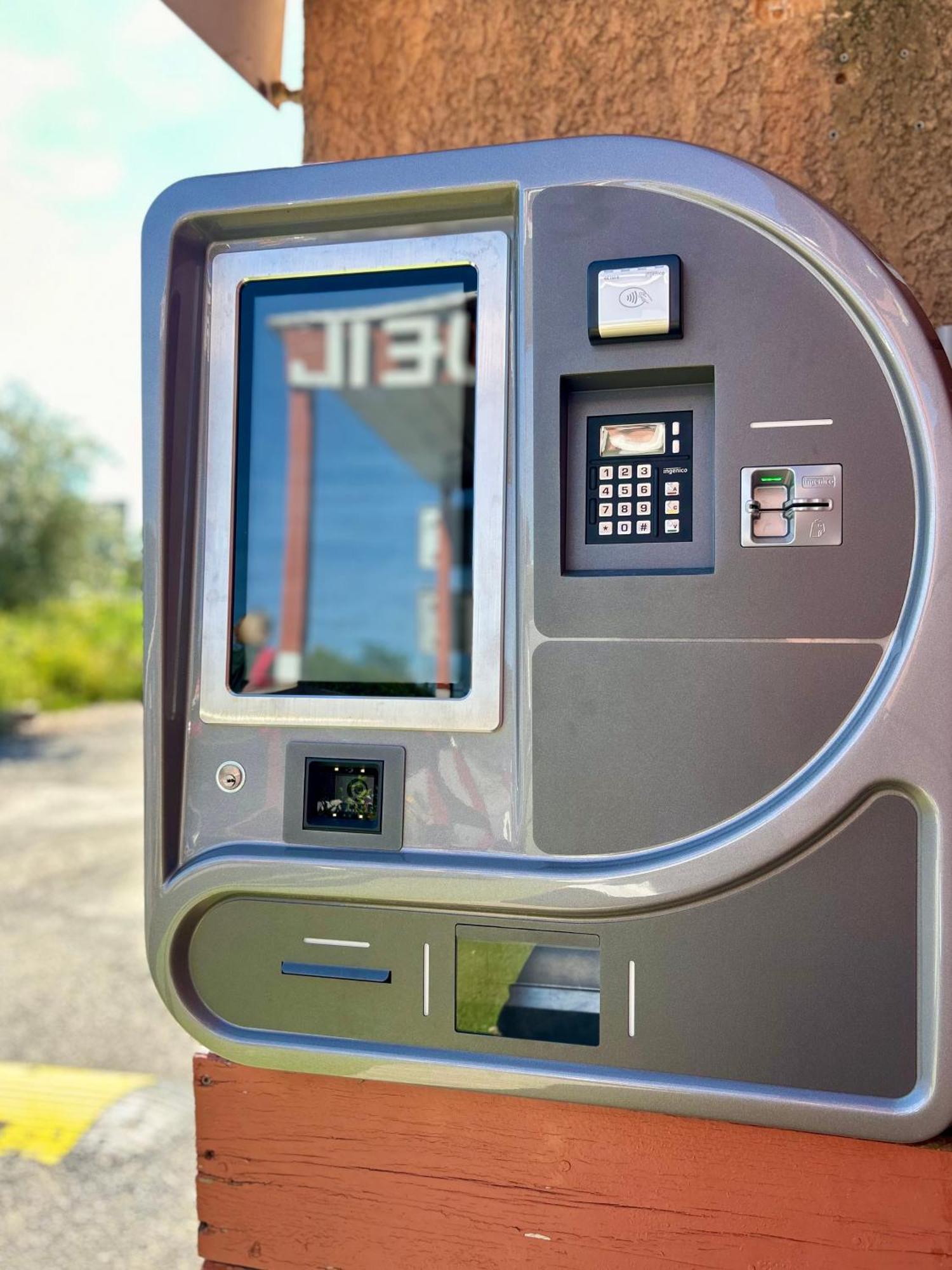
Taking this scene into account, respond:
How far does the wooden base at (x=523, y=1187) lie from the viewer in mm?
919

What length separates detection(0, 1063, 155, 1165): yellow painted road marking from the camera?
3162 millimetres

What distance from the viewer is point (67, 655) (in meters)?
14.0

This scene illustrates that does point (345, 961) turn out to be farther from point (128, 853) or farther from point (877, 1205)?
point (128, 853)

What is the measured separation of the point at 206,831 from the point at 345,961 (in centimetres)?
20

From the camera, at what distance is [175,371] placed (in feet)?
3.38

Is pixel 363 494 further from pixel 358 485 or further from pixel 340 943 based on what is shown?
pixel 340 943

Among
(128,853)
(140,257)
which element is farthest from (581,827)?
(128,853)

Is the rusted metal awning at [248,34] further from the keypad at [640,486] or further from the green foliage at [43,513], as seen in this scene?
the green foliage at [43,513]

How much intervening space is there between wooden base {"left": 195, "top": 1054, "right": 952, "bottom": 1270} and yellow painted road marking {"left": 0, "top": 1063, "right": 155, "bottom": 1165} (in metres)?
2.49

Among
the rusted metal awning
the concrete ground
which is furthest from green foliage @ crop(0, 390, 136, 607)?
the rusted metal awning

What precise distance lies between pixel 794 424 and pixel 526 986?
61 centimetres

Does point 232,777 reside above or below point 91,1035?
above

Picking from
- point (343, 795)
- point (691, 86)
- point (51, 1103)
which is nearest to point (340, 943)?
point (343, 795)

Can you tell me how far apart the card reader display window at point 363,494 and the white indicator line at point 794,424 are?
201cm
